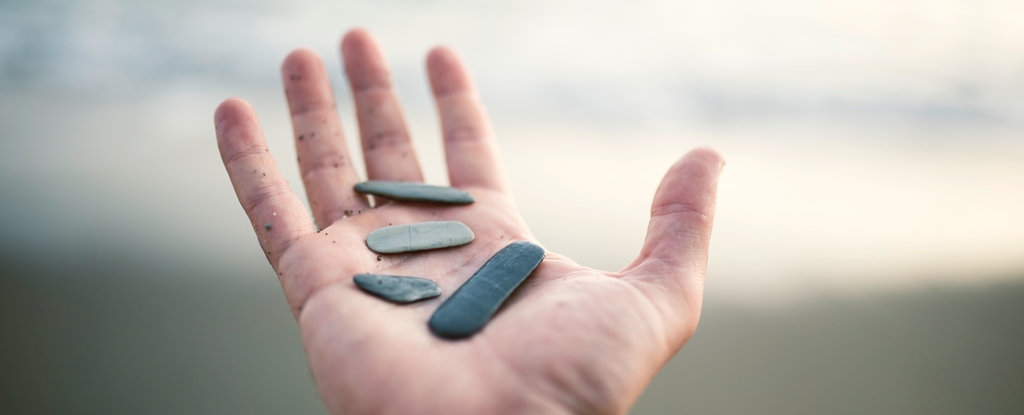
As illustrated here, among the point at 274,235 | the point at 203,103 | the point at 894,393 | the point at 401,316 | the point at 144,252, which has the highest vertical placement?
the point at 203,103

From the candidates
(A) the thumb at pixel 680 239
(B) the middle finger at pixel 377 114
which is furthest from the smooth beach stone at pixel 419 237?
(A) the thumb at pixel 680 239

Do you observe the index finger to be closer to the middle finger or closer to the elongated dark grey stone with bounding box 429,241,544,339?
the middle finger

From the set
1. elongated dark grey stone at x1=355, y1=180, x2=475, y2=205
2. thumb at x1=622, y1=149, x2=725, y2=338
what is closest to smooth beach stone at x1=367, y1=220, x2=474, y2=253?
elongated dark grey stone at x1=355, y1=180, x2=475, y2=205

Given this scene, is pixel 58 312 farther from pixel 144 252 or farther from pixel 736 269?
pixel 736 269

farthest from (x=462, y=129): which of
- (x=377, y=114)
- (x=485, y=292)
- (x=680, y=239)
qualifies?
(x=680, y=239)

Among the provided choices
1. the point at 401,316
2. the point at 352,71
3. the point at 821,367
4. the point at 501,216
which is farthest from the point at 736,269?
the point at 352,71
